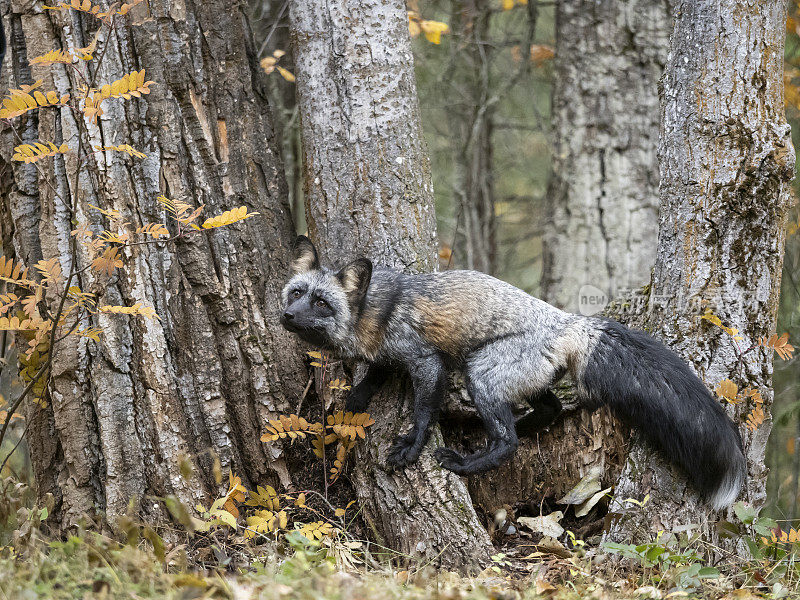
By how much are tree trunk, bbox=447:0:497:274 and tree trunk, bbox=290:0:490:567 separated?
4.44m

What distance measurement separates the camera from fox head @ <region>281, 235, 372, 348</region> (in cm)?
464

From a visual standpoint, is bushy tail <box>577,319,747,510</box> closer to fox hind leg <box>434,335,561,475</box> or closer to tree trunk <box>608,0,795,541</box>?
tree trunk <box>608,0,795,541</box>

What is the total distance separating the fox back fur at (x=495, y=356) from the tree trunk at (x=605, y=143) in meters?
3.61

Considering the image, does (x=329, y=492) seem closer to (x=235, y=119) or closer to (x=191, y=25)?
(x=235, y=119)

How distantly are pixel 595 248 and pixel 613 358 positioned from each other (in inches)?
159

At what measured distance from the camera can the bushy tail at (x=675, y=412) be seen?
159 inches

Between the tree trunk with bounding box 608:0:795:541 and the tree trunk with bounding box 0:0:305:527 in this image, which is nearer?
the tree trunk with bounding box 608:0:795:541

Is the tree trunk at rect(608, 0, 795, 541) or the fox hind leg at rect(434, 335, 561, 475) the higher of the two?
the tree trunk at rect(608, 0, 795, 541)

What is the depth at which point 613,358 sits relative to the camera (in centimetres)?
439

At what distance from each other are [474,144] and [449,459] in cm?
649

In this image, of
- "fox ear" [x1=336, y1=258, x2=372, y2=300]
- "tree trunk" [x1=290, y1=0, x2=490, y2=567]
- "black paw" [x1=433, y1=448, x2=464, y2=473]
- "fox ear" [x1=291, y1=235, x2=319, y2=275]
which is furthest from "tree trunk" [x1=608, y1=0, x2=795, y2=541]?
"fox ear" [x1=291, y1=235, x2=319, y2=275]

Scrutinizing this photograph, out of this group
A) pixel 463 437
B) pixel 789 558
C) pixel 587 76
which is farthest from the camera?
pixel 587 76

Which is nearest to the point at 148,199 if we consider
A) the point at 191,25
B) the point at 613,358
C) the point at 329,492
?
the point at 191,25

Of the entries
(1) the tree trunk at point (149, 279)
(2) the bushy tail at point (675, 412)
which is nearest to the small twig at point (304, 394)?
(1) the tree trunk at point (149, 279)
